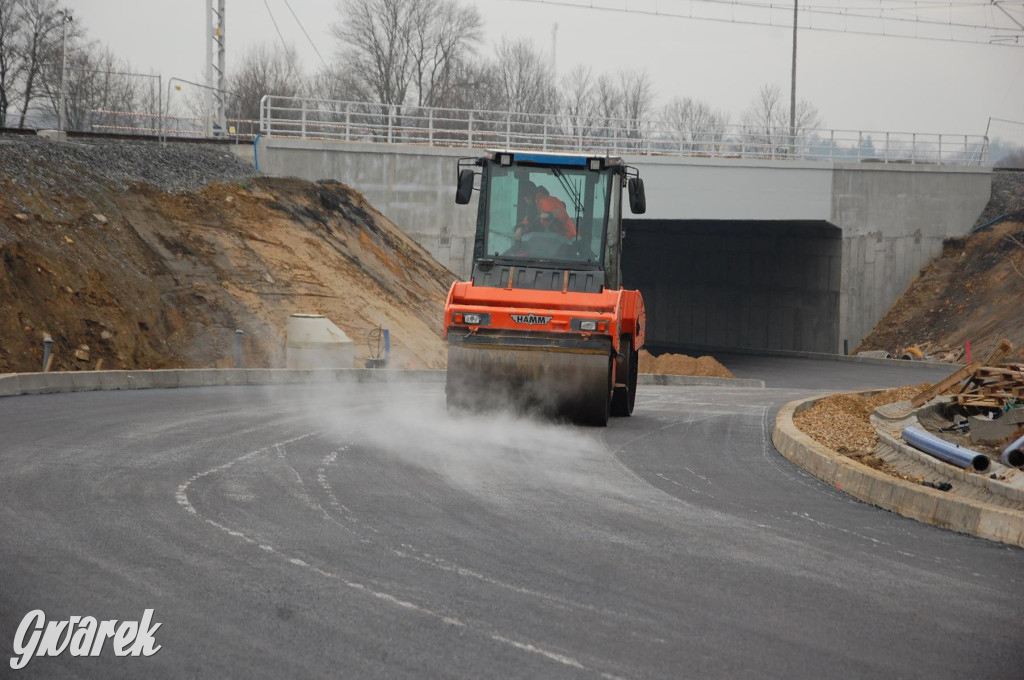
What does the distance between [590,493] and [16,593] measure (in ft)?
16.4

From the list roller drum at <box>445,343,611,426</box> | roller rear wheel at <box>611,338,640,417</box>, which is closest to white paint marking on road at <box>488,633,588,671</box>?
roller drum at <box>445,343,611,426</box>

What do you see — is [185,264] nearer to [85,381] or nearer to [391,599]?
[85,381]

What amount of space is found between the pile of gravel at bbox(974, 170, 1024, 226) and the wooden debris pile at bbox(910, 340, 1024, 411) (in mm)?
30549

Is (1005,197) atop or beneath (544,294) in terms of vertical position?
atop

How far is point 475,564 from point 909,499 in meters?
4.40

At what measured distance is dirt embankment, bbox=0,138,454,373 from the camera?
71.6 ft

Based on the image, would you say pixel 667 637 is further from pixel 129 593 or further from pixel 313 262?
pixel 313 262

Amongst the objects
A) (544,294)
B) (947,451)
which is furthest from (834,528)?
(544,294)

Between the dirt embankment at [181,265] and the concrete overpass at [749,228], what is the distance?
1945 millimetres

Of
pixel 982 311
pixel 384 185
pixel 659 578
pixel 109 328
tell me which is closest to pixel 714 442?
pixel 659 578

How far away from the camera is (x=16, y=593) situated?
19.9 feet

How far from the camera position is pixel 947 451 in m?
11.0

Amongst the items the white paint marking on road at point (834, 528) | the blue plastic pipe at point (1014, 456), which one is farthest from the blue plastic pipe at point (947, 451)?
the white paint marking on road at point (834, 528)

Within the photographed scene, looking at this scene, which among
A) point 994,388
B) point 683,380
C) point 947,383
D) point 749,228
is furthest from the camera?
point 749,228
